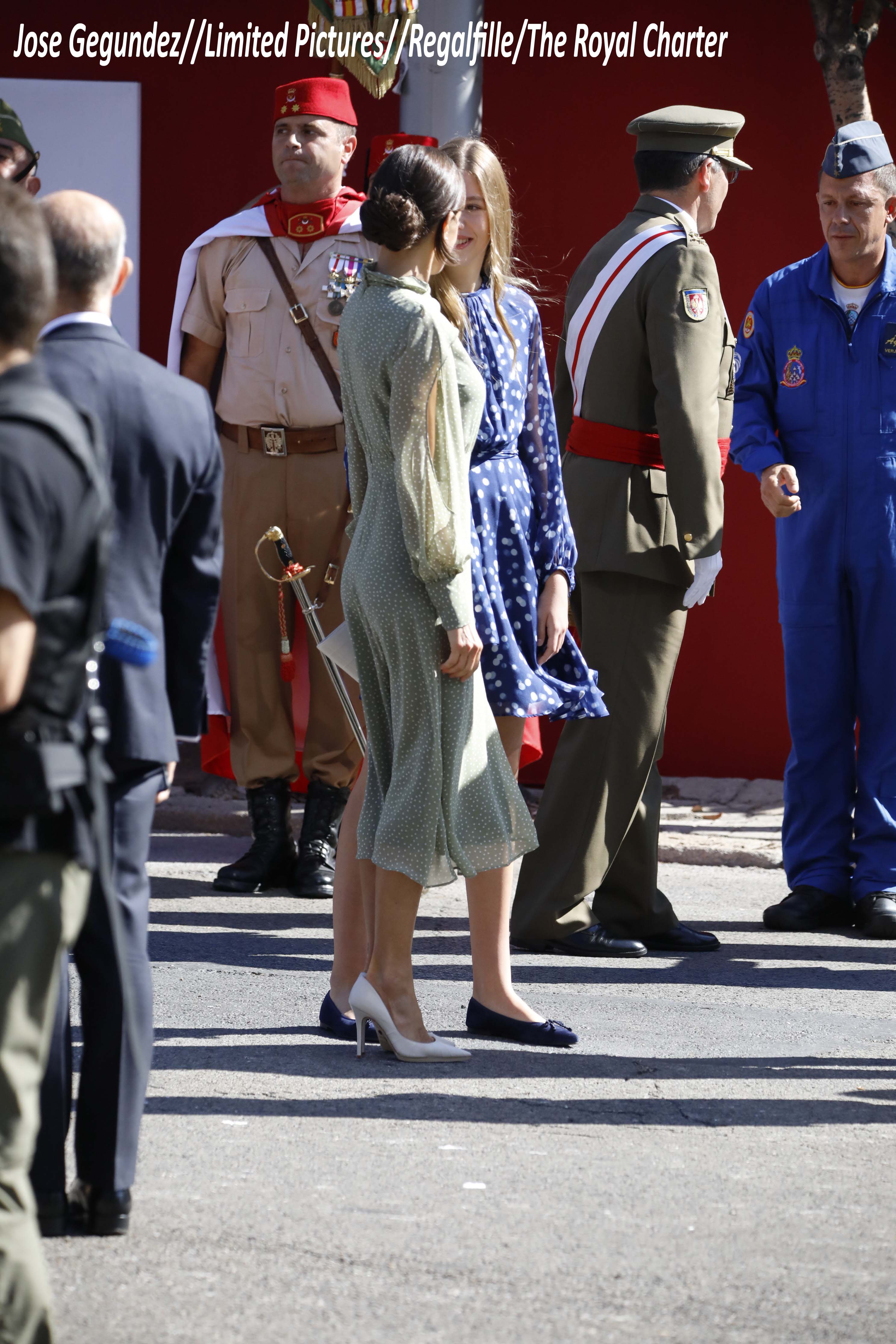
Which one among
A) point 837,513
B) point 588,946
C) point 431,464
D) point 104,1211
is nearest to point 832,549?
point 837,513

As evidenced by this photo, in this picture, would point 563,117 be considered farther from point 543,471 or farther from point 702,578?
point 543,471

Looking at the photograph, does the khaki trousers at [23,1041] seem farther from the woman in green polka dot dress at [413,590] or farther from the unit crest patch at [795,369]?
the unit crest patch at [795,369]

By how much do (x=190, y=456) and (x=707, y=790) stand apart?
5.08 metres

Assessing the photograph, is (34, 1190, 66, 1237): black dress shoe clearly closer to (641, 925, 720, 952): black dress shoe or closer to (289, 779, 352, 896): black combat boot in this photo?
(641, 925, 720, 952): black dress shoe

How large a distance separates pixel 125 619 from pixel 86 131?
5.20 m

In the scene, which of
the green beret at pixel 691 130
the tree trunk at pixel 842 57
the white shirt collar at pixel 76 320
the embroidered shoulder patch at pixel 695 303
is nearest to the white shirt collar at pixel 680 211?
the green beret at pixel 691 130

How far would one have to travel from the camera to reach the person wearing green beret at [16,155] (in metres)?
6.14

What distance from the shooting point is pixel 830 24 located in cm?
707

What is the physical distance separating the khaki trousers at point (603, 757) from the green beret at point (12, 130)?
2481 millimetres

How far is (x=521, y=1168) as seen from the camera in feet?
11.7

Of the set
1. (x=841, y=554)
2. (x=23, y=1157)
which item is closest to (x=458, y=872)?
(x=23, y=1157)

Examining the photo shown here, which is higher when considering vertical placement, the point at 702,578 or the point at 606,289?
the point at 606,289

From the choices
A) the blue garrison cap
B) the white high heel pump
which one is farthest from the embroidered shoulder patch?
the white high heel pump

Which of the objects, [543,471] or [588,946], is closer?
[543,471]
